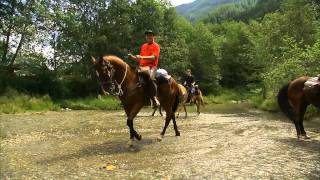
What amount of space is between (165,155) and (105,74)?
291 centimetres

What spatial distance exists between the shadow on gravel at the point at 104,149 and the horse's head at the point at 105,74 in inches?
69.1

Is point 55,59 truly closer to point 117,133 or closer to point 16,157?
point 117,133

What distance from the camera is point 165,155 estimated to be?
37.7 ft

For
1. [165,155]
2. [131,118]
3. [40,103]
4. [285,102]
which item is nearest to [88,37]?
[40,103]

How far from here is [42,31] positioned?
151 feet

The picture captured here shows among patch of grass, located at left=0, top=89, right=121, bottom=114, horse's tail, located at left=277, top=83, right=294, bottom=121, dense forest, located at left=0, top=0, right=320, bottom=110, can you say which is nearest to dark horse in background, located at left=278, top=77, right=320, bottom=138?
horse's tail, located at left=277, top=83, right=294, bottom=121

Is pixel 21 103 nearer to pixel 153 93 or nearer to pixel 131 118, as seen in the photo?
pixel 153 93

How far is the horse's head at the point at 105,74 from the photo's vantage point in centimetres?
1197

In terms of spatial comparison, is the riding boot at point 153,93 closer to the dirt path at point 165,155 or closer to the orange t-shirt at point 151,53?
the orange t-shirt at point 151,53

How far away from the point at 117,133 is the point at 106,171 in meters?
7.35

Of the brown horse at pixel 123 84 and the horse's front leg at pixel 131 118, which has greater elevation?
the brown horse at pixel 123 84

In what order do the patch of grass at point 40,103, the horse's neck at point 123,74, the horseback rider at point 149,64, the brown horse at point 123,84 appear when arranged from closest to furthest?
the brown horse at point 123,84
the horse's neck at point 123,74
the horseback rider at point 149,64
the patch of grass at point 40,103

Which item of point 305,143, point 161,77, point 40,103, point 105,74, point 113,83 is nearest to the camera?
point 105,74

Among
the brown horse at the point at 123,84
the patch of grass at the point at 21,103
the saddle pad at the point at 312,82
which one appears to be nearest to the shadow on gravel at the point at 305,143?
the saddle pad at the point at 312,82
